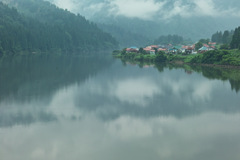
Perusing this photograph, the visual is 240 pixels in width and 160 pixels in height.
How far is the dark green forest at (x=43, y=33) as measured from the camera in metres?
83.4

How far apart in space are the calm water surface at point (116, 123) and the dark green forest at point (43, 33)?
56.4 m

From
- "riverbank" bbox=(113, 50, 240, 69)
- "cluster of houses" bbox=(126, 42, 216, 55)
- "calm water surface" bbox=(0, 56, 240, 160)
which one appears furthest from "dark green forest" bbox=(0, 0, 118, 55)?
"calm water surface" bbox=(0, 56, 240, 160)

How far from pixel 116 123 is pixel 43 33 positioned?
307 feet

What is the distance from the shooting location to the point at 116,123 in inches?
618

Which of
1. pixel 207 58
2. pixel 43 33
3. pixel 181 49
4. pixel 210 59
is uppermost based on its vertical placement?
pixel 43 33

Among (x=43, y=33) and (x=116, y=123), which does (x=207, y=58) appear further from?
(x=43, y=33)

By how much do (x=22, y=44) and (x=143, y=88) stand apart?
6854cm

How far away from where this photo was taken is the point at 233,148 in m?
12.5

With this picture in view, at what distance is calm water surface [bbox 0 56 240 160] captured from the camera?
12.1 metres

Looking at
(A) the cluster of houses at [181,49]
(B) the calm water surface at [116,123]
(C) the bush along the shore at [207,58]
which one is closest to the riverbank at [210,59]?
(C) the bush along the shore at [207,58]

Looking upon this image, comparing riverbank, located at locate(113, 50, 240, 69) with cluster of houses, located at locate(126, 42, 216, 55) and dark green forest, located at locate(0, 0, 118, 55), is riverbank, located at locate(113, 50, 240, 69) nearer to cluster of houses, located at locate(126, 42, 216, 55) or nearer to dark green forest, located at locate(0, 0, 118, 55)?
cluster of houses, located at locate(126, 42, 216, 55)

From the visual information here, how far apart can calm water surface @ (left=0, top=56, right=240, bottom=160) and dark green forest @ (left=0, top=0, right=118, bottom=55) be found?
5638 cm

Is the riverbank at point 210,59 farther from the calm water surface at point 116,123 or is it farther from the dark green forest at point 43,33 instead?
the dark green forest at point 43,33

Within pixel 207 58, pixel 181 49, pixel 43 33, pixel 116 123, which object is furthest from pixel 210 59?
pixel 43 33
